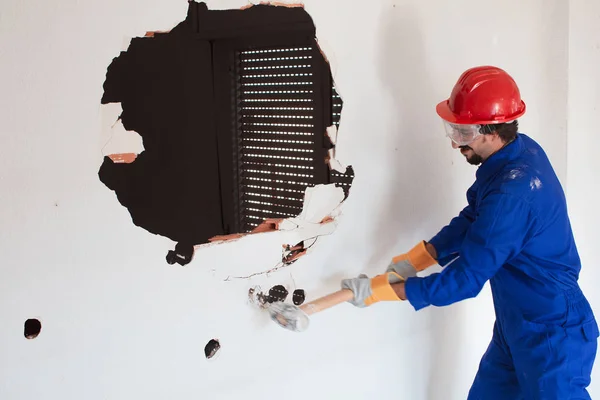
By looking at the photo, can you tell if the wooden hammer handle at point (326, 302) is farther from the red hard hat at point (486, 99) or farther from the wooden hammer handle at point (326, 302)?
the red hard hat at point (486, 99)

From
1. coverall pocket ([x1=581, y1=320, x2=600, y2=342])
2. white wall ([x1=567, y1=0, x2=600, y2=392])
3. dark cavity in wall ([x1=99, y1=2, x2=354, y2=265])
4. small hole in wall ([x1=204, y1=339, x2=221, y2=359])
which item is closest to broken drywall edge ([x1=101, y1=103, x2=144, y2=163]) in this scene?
dark cavity in wall ([x1=99, y1=2, x2=354, y2=265])

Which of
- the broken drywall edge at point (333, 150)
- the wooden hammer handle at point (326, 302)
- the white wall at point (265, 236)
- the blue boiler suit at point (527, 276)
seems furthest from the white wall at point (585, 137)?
the wooden hammer handle at point (326, 302)

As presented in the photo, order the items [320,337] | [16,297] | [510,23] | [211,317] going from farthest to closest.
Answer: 1. [510,23]
2. [320,337]
3. [211,317]
4. [16,297]

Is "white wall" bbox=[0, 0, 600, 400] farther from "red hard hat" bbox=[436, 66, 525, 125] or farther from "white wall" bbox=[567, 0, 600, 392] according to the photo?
"red hard hat" bbox=[436, 66, 525, 125]

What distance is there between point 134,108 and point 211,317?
630 millimetres

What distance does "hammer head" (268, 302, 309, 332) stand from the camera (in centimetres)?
166

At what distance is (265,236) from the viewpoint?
5.87ft

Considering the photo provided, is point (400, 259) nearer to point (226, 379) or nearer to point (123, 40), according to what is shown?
point (226, 379)

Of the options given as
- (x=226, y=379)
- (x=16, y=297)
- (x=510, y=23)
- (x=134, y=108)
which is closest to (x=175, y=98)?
(x=134, y=108)

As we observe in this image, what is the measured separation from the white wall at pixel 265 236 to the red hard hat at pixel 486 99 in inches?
12.1

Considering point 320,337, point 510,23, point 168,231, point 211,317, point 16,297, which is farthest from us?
point 510,23

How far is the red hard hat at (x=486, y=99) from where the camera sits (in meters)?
1.78

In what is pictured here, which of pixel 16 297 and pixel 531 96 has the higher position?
pixel 531 96

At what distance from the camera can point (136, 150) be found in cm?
150
